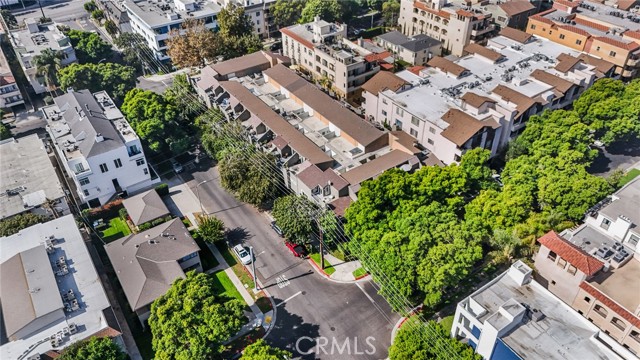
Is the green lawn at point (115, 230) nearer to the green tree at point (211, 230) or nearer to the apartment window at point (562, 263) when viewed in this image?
the green tree at point (211, 230)

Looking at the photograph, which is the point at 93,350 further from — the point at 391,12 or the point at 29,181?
the point at 391,12

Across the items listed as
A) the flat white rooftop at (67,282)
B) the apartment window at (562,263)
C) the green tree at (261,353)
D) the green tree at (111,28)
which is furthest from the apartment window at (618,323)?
the green tree at (111,28)

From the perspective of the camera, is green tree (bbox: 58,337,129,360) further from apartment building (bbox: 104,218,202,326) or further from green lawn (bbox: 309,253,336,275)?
green lawn (bbox: 309,253,336,275)

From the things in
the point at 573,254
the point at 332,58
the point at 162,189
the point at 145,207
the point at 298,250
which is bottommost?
the point at 298,250

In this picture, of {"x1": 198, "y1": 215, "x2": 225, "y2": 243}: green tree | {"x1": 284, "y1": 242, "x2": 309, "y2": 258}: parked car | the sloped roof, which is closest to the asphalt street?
{"x1": 284, "y1": 242, "x2": 309, "y2": 258}: parked car

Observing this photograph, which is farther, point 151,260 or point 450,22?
point 450,22

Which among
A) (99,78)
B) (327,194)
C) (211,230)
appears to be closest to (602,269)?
(327,194)
